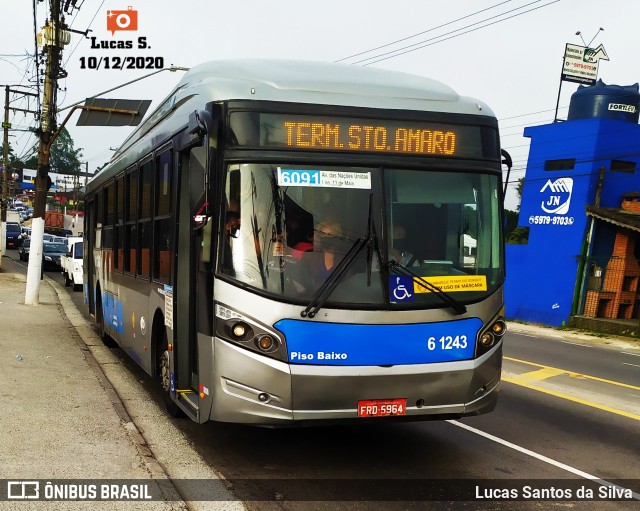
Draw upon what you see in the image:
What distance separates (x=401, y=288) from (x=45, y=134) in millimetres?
17211

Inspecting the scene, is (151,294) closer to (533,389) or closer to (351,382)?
(351,382)

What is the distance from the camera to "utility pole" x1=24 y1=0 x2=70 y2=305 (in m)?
19.5

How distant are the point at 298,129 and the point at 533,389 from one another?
667 centimetres

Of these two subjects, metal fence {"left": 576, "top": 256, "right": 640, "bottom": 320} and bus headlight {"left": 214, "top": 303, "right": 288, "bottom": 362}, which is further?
metal fence {"left": 576, "top": 256, "right": 640, "bottom": 320}

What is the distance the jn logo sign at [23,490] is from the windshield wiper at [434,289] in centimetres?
316

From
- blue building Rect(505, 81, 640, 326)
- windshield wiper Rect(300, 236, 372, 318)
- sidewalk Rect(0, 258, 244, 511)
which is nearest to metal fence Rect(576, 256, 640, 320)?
blue building Rect(505, 81, 640, 326)

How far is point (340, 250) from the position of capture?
579 cm

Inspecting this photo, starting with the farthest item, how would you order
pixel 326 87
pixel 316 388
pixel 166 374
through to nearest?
1. pixel 166 374
2. pixel 326 87
3. pixel 316 388

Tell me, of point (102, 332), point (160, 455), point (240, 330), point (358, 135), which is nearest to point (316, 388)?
point (240, 330)

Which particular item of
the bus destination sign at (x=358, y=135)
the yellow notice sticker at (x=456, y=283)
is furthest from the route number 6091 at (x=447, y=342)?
the bus destination sign at (x=358, y=135)

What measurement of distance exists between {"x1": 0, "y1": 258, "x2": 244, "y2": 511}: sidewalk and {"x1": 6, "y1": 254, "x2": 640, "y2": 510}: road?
343 mm

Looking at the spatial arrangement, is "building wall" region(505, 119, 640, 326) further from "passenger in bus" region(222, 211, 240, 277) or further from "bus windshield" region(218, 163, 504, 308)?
"passenger in bus" region(222, 211, 240, 277)

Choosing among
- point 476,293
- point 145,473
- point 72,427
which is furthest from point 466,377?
point 72,427

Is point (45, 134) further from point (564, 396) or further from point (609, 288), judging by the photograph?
point (609, 288)
